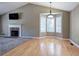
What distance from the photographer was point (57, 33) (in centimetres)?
1491

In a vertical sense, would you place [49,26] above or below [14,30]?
above

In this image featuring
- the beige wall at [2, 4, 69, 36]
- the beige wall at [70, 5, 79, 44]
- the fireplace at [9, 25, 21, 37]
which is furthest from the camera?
the fireplace at [9, 25, 21, 37]

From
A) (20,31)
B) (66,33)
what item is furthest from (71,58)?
(20,31)

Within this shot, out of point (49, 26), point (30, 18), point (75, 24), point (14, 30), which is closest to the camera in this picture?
point (75, 24)

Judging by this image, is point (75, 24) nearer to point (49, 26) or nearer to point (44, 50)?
point (44, 50)

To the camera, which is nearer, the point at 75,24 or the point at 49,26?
the point at 75,24

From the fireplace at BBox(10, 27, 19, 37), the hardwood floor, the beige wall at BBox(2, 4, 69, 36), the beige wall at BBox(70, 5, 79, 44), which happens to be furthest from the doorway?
the hardwood floor

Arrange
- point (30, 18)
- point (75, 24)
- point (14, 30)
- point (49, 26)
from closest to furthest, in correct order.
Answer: point (75, 24)
point (30, 18)
point (14, 30)
point (49, 26)

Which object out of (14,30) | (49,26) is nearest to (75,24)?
(49,26)

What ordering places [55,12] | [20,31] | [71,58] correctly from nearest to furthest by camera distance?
[71,58] → [55,12] → [20,31]

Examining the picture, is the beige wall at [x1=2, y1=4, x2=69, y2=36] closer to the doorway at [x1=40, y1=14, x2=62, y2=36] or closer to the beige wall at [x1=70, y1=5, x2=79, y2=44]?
the doorway at [x1=40, y1=14, x2=62, y2=36]

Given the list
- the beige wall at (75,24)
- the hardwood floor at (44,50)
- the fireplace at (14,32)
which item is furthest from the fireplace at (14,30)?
the hardwood floor at (44,50)

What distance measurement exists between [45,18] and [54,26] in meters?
1.25

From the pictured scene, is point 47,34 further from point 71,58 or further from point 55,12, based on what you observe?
point 71,58
